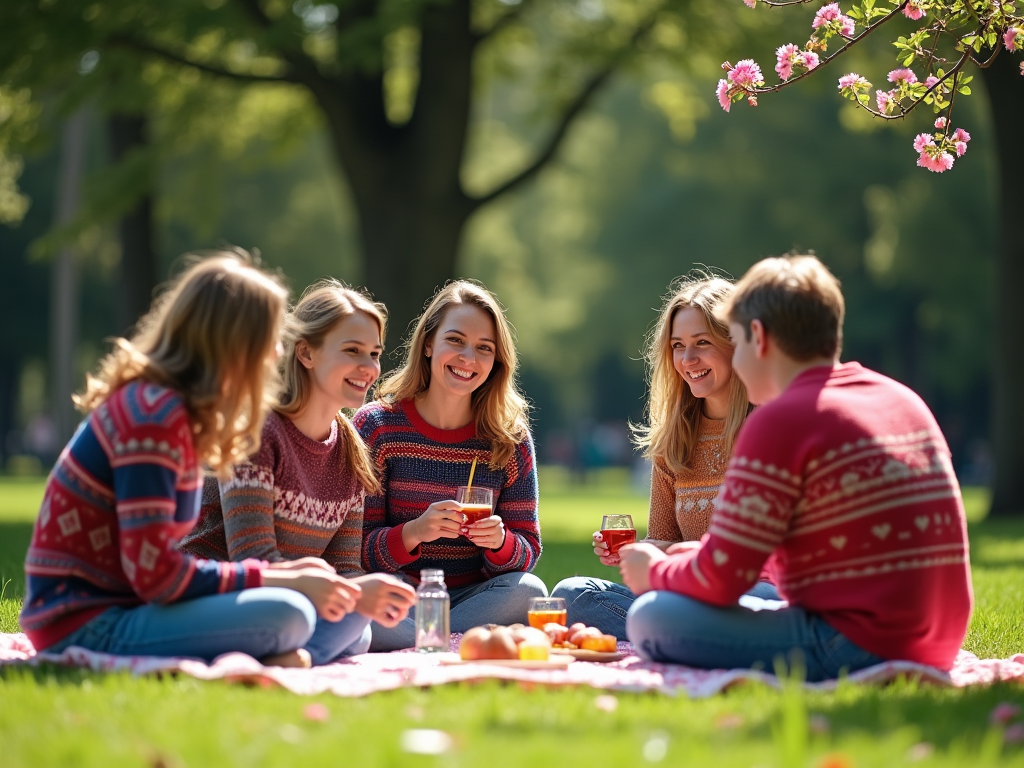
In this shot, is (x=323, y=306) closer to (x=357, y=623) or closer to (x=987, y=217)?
(x=357, y=623)

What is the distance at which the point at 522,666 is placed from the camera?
5172 mm

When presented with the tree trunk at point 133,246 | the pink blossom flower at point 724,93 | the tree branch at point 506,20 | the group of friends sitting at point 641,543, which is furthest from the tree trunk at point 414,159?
the group of friends sitting at point 641,543

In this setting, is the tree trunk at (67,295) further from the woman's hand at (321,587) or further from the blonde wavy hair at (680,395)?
the woman's hand at (321,587)

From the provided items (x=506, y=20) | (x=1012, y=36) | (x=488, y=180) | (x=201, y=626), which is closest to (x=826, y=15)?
(x=1012, y=36)

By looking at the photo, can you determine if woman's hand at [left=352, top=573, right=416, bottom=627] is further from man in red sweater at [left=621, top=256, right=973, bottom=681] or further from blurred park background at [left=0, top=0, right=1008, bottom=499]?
blurred park background at [left=0, top=0, right=1008, bottom=499]

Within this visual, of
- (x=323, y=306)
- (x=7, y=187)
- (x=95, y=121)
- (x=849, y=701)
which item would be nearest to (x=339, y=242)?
(x=95, y=121)

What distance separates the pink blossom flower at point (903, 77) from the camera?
251 inches

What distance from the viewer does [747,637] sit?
4934 millimetres

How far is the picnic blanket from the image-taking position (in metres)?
4.64

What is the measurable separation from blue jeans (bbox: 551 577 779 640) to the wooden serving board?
94 cm

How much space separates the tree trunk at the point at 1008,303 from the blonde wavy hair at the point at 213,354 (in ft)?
46.4

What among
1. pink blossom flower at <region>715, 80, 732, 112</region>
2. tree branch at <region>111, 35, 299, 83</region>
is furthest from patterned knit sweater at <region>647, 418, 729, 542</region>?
tree branch at <region>111, 35, 299, 83</region>

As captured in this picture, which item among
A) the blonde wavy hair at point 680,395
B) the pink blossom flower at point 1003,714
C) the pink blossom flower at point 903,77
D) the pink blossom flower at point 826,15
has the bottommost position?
the pink blossom flower at point 1003,714

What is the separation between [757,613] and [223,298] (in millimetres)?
2246
